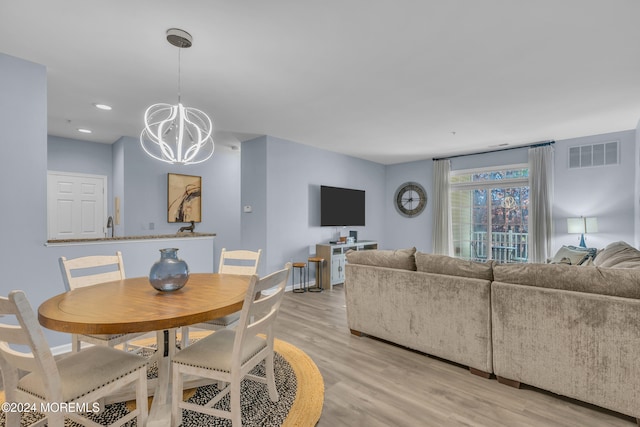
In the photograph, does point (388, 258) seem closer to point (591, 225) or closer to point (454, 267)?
point (454, 267)

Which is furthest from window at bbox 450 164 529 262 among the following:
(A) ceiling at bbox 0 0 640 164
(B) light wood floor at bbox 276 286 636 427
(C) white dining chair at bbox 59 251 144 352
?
(C) white dining chair at bbox 59 251 144 352

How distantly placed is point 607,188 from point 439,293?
14.4 feet

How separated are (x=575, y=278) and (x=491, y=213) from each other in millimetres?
4613

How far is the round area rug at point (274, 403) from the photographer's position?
184 centimetres

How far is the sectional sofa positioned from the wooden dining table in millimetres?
1465

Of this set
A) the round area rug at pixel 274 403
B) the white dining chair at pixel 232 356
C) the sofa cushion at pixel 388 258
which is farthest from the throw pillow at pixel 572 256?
the white dining chair at pixel 232 356

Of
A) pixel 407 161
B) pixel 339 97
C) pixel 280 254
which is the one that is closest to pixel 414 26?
pixel 339 97

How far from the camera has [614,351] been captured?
188 cm

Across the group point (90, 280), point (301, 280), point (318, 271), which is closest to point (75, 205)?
point (90, 280)

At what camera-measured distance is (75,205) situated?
5133mm

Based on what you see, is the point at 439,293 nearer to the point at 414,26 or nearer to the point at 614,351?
the point at 614,351

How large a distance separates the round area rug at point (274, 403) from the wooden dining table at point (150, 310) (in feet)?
0.71

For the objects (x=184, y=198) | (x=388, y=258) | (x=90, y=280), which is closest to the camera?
(x=90, y=280)

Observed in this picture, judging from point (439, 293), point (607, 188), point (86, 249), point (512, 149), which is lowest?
point (439, 293)
